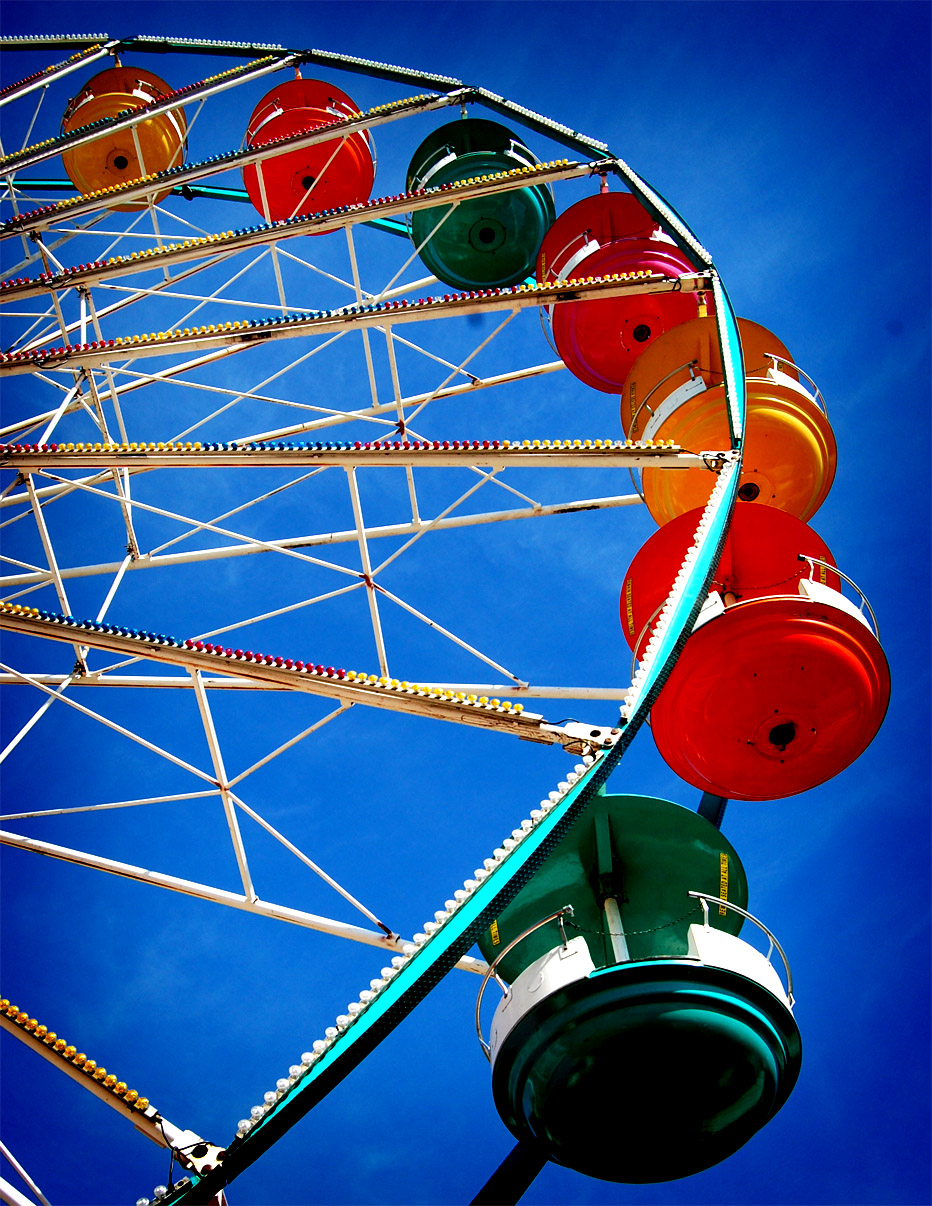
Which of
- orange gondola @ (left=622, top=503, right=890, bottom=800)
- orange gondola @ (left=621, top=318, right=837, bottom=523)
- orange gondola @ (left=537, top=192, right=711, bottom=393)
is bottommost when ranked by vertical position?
orange gondola @ (left=622, top=503, right=890, bottom=800)

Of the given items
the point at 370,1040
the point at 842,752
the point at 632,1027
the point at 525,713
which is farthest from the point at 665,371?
the point at 370,1040

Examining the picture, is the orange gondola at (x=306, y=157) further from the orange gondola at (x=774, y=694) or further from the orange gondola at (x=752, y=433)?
the orange gondola at (x=774, y=694)

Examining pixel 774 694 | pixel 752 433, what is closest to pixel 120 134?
pixel 752 433

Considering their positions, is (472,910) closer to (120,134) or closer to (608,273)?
(608,273)

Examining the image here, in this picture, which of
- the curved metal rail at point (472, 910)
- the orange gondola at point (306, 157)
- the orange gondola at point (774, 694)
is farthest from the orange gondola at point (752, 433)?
the orange gondola at point (306, 157)

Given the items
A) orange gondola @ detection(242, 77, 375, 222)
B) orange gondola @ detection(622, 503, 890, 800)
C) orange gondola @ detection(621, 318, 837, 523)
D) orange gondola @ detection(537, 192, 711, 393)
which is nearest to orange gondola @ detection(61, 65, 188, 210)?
orange gondola @ detection(242, 77, 375, 222)

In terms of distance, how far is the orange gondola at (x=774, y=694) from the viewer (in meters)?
7.29

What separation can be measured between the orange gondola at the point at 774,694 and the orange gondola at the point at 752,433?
1947 millimetres

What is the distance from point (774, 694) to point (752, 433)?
344cm

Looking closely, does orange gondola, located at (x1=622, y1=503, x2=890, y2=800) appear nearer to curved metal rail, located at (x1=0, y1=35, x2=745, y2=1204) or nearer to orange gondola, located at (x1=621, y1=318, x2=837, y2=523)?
curved metal rail, located at (x1=0, y1=35, x2=745, y2=1204)

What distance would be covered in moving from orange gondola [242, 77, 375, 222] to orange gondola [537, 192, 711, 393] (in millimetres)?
4344

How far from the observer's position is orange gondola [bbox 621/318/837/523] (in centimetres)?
967

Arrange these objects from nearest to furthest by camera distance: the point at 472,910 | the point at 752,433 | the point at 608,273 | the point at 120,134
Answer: the point at 472,910 < the point at 752,433 < the point at 608,273 < the point at 120,134

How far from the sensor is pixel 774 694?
7367 mm
